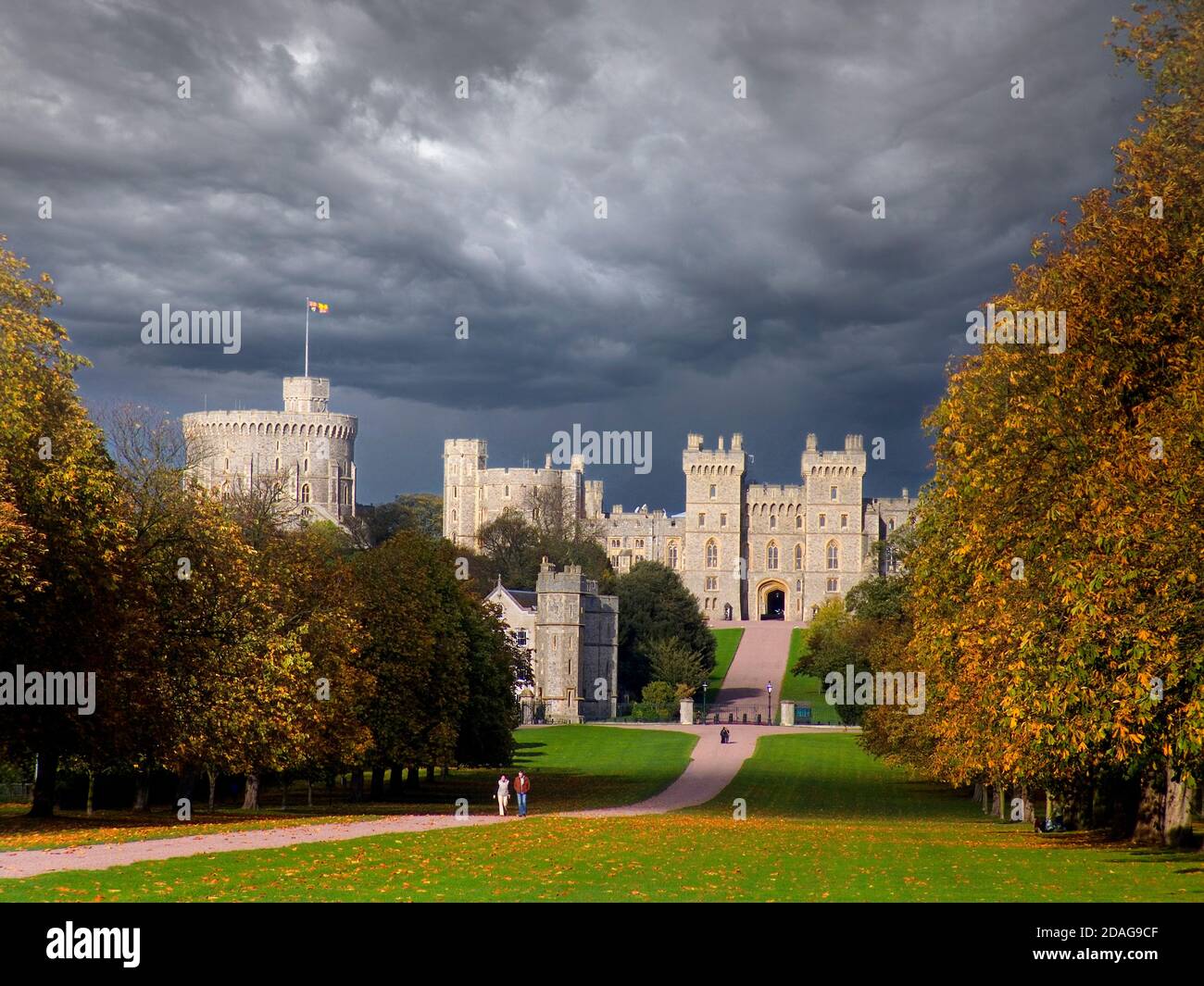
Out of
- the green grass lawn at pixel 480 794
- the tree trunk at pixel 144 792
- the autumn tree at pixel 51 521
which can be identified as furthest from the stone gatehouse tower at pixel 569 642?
the autumn tree at pixel 51 521

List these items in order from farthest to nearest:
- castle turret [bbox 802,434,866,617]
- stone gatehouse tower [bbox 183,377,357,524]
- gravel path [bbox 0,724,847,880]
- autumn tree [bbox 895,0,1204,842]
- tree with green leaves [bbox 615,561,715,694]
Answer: stone gatehouse tower [bbox 183,377,357,524]
castle turret [bbox 802,434,866,617]
tree with green leaves [bbox 615,561,715,694]
gravel path [bbox 0,724,847,880]
autumn tree [bbox 895,0,1204,842]

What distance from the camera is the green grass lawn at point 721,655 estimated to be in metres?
96.8

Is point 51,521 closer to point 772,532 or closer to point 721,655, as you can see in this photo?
point 721,655

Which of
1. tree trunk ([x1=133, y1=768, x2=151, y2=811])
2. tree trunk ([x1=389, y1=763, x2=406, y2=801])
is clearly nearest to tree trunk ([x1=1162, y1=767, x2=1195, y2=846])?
tree trunk ([x1=133, y1=768, x2=151, y2=811])

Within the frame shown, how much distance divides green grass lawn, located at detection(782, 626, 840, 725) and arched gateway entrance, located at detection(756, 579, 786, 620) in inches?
1039

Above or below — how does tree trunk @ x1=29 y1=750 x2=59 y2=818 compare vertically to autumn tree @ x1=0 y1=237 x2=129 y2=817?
below

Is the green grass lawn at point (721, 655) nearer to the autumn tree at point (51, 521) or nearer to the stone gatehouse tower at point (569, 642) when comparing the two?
the stone gatehouse tower at point (569, 642)

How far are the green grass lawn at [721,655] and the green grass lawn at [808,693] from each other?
4529mm

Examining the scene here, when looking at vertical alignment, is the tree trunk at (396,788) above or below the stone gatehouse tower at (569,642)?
below

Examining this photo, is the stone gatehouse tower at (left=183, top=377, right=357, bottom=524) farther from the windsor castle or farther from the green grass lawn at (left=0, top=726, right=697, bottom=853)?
the green grass lawn at (left=0, top=726, right=697, bottom=853)

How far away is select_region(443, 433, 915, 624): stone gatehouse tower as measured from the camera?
441ft

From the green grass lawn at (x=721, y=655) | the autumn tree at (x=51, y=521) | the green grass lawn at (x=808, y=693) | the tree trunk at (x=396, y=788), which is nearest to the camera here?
the autumn tree at (x=51, y=521)
